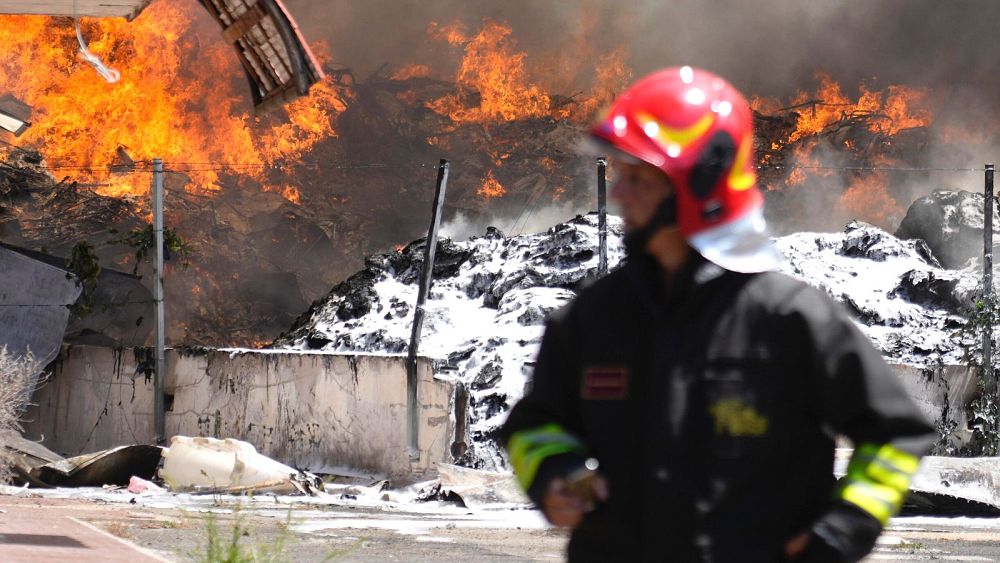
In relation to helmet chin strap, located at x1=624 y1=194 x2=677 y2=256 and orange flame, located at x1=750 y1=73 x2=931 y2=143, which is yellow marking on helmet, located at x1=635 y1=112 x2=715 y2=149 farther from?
orange flame, located at x1=750 y1=73 x2=931 y2=143

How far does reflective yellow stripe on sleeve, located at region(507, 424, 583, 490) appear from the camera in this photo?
6.77ft

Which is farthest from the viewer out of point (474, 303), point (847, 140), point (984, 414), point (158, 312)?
point (847, 140)

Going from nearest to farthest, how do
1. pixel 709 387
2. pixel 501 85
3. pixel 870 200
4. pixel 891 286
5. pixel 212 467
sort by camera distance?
1. pixel 709 387
2. pixel 212 467
3. pixel 891 286
4. pixel 870 200
5. pixel 501 85

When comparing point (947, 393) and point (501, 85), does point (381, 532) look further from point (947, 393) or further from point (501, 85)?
point (501, 85)

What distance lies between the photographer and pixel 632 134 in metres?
1.99

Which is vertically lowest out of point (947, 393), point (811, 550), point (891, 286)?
point (811, 550)

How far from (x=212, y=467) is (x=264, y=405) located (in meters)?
2.48

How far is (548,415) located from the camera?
2139 millimetres

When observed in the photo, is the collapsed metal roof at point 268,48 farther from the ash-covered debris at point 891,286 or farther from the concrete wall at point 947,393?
the ash-covered debris at point 891,286

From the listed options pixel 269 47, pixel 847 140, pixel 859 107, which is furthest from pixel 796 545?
pixel 859 107

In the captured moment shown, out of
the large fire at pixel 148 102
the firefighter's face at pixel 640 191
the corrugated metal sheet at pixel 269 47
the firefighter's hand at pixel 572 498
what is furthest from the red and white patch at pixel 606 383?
the large fire at pixel 148 102

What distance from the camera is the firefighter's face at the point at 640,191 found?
199 centimetres

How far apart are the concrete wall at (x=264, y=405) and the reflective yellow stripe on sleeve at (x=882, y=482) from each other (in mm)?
13091

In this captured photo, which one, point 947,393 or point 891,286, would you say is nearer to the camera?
point 947,393
